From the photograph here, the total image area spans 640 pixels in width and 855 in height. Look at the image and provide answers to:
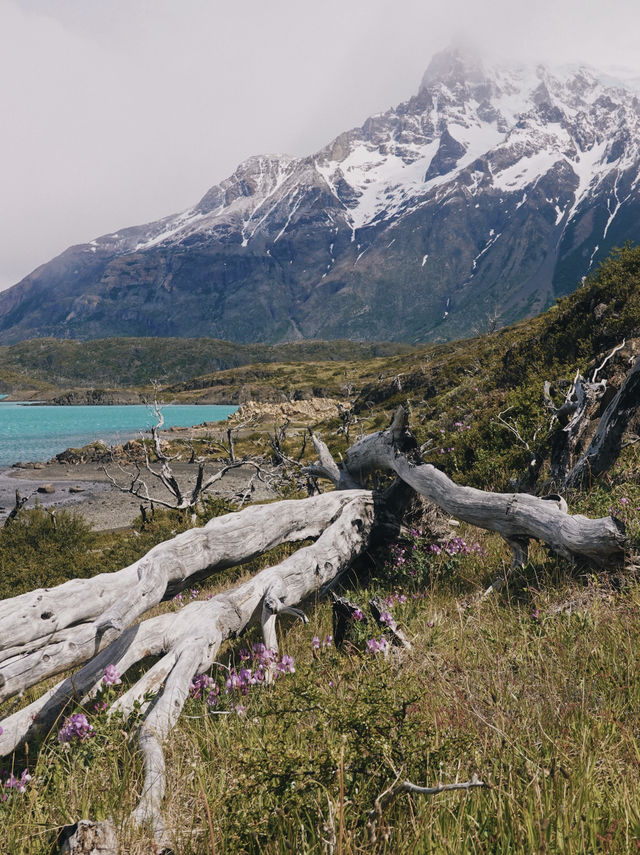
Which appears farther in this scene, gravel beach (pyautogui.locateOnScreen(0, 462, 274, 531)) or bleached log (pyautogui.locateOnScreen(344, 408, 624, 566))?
gravel beach (pyautogui.locateOnScreen(0, 462, 274, 531))

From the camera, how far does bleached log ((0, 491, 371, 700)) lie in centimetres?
345

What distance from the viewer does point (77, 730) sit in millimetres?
3018

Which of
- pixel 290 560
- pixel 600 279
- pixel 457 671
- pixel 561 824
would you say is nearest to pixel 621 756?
pixel 561 824

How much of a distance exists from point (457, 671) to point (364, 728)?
1401mm

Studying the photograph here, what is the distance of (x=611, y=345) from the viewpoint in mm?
13203

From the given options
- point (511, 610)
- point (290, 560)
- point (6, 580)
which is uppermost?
point (290, 560)

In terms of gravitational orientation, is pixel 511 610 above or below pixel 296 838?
below

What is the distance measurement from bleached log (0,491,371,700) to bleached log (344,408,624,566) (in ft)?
9.14

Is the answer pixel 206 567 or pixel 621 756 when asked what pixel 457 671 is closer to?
pixel 621 756

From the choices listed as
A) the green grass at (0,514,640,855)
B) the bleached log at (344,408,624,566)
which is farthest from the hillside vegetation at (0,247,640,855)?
the bleached log at (344,408,624,566)

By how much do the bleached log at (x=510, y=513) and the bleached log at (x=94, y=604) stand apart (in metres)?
2.79

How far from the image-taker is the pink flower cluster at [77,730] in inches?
116

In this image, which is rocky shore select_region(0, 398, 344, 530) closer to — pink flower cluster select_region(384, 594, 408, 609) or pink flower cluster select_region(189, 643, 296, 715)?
pink flower cluster select_region(384, 594, 408, 609)

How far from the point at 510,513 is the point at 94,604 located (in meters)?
4.69
